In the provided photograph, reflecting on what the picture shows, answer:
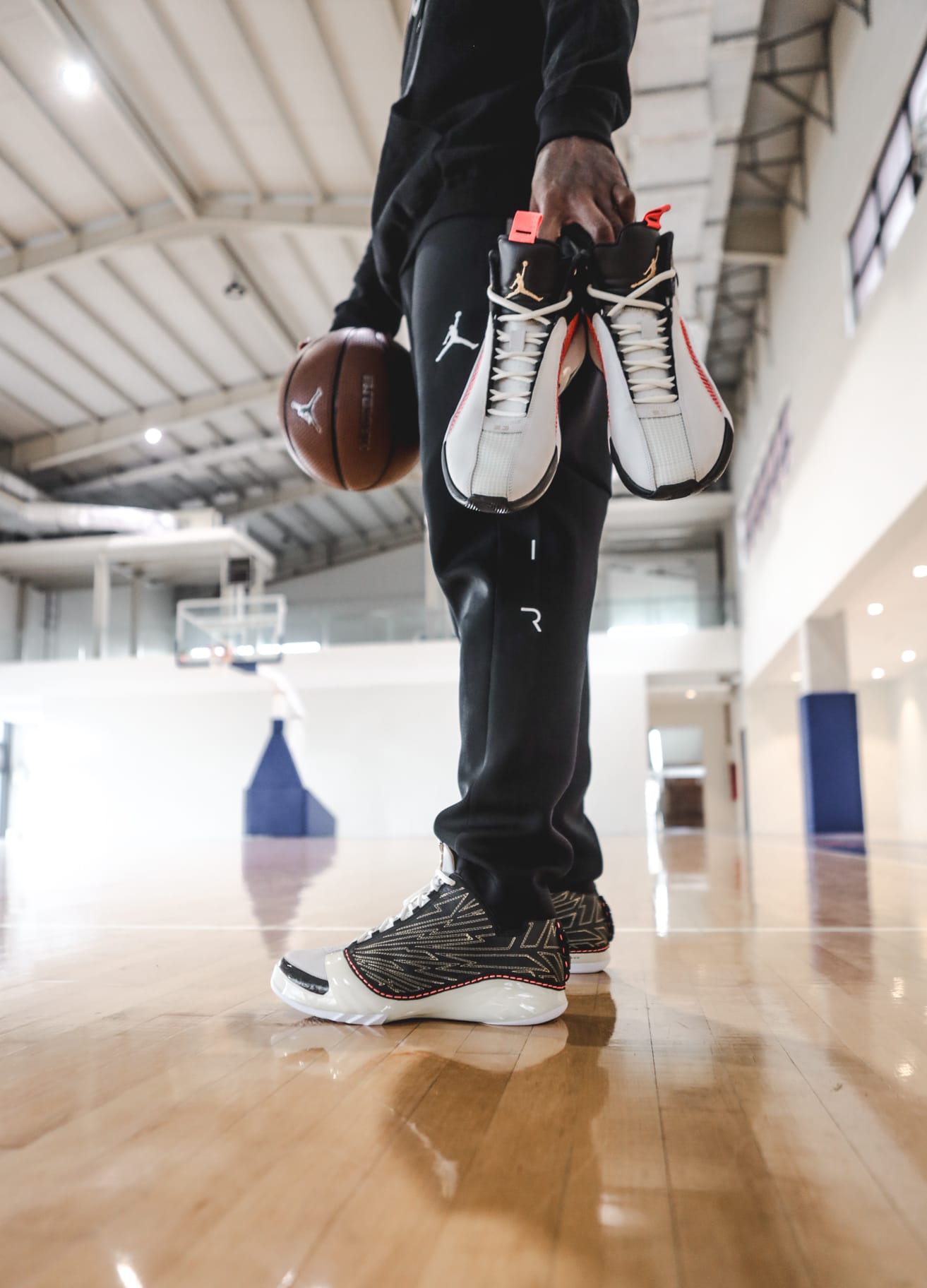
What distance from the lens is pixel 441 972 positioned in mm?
758

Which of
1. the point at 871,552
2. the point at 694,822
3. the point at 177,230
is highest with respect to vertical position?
the point at 177,230

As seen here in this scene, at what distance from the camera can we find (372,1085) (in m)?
0.55

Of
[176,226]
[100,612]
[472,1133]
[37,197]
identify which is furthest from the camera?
[100,612]

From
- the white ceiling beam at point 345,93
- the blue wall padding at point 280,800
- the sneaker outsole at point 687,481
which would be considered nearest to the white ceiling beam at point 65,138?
the white ceiling beam at point 345,93

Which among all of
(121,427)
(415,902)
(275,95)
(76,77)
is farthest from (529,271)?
(121,427)

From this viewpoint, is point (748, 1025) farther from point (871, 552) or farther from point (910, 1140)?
point (871, 552)

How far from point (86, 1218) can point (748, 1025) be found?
517 mm

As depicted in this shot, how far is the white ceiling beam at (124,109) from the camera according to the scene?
688 centimetres

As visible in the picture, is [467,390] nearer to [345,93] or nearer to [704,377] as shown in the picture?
[704,377]

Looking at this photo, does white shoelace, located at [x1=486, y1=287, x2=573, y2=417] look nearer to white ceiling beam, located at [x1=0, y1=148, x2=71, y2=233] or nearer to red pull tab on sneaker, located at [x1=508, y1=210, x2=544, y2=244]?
red pull tab on sneaker, located at [x1=508, y1=210, x2=544, y2=244]

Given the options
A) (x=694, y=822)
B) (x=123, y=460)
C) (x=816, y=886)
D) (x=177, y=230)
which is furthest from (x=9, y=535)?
(x=816, y=886)

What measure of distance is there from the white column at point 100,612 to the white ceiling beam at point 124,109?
22.5 ft

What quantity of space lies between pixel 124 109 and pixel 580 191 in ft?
27.8

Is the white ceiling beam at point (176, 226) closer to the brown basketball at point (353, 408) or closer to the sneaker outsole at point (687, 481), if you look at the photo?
the brown basketball at point (353, 408)
